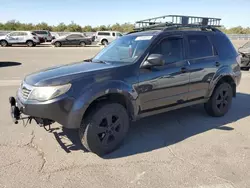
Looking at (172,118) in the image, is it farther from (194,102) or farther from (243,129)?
(243,129)

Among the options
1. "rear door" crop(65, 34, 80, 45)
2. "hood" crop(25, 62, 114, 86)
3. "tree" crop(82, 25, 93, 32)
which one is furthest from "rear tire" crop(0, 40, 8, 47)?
"tree" crop(82, 25, 93, 32)

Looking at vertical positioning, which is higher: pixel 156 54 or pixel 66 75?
pixel 156 54

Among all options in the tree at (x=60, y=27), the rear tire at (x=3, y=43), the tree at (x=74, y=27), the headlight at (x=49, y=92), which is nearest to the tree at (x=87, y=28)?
the tree at (x=74, y=27)

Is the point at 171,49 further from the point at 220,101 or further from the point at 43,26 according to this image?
the point at 43,26

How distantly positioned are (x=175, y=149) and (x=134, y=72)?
1375 millimetres

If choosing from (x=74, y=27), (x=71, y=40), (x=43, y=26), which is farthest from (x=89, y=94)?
(x=43, y=26)

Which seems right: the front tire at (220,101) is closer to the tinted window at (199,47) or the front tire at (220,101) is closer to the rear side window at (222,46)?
the rear side window at (222,46)

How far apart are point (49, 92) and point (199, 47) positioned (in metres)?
3.09

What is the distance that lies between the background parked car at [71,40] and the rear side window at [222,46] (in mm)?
26483

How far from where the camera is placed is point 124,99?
3834 millimetres

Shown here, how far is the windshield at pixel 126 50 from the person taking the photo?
4.09m

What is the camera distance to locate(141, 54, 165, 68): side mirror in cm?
385

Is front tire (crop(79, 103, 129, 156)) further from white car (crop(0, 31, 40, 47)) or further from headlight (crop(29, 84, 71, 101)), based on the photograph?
white car (crop(0, 31, 40, 47))

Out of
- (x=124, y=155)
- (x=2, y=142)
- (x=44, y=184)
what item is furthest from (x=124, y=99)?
(x=2, y=142)
